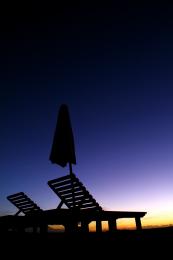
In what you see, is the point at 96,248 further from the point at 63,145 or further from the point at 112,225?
the point at 63,145

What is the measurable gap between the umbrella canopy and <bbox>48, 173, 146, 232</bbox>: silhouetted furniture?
721mm

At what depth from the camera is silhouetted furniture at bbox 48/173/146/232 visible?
6191mm

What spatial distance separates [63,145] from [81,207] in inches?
70.5

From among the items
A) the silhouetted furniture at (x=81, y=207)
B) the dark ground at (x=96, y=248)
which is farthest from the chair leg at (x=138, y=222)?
the dark ground at (x=96, y=248)

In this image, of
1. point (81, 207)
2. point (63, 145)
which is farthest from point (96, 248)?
point (63, 145)

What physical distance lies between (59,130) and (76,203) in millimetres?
2159

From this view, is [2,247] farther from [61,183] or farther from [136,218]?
[136,218]

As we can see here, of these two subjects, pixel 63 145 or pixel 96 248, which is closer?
pixel 96 248

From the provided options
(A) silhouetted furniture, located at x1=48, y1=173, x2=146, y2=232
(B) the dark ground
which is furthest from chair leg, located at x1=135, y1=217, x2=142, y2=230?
(B) the dark ground

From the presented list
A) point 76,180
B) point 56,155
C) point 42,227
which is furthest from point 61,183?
point 42,227

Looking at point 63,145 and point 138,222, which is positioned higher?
point 63,145

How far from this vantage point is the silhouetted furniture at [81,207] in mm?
A: 6191

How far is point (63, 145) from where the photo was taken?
23.6 ft

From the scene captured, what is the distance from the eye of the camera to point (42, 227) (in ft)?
22.4
